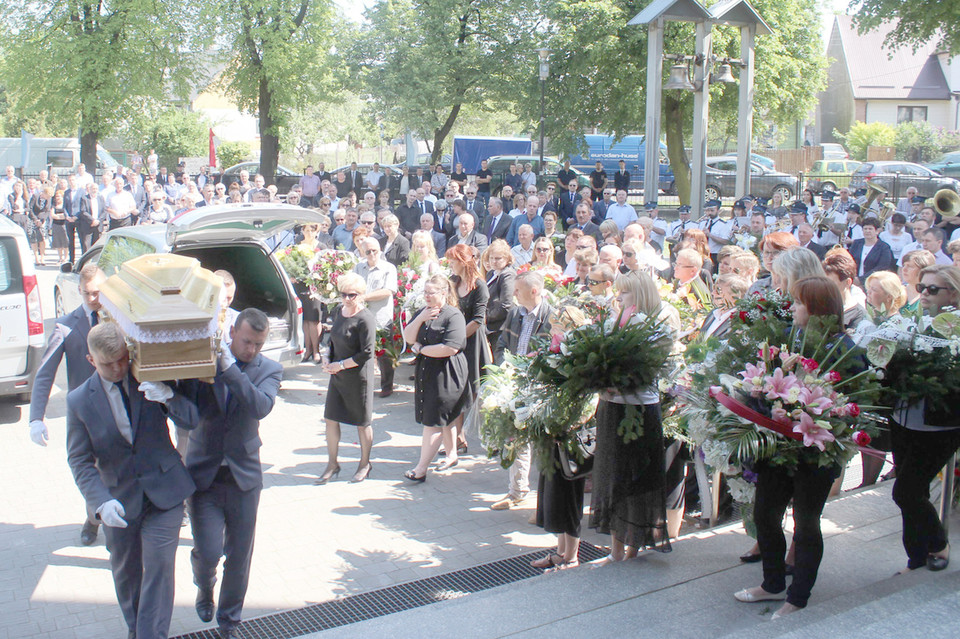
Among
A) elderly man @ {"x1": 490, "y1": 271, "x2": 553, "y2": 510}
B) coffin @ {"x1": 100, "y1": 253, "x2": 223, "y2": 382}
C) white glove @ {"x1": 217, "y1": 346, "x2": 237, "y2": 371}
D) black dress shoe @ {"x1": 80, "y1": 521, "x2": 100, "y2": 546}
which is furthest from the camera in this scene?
elderly man @ {"x1": 490, "y1": 271, "x2": 553, "y2": 510}

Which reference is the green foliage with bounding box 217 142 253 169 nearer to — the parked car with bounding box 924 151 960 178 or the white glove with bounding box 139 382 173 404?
the parked car with bounding box 924 151 960 178

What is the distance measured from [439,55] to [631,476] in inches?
1204

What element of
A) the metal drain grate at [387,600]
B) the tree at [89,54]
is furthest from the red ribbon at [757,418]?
the tree at [89,54]

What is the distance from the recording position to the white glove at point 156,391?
397 cm

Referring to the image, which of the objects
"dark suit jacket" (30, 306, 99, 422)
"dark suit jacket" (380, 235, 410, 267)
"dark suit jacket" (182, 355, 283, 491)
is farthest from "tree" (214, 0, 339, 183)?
"dark suit jacket" (182, 355, 283, 491)

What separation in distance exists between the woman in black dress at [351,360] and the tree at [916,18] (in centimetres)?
1905

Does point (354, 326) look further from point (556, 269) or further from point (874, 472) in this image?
point (874, 472)

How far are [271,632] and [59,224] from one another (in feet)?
55.7

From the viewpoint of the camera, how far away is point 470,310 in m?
7.67

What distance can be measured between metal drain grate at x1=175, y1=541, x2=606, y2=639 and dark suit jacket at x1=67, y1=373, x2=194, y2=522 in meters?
1.04

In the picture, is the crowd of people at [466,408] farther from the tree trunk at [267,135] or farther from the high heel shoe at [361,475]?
the tree trunk at [267,135]

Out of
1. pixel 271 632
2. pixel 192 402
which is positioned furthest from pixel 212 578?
pixel 192 402

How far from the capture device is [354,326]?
684 cm

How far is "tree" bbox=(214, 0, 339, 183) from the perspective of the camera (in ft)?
96.7
